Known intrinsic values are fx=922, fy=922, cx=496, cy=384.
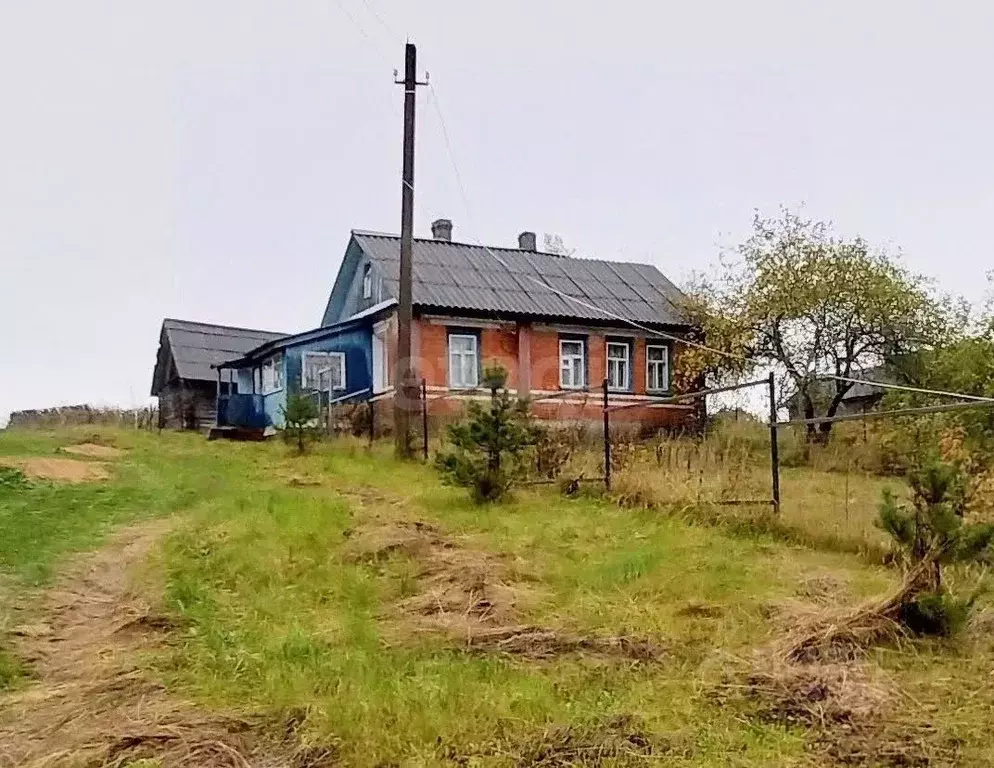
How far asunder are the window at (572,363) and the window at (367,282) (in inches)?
194

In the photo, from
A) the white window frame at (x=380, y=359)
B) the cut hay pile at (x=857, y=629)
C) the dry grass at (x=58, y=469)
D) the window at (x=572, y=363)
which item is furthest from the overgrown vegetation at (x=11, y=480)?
the window at (x=572, y=363)

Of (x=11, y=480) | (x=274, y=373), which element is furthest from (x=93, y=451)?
(x=274, y=373)

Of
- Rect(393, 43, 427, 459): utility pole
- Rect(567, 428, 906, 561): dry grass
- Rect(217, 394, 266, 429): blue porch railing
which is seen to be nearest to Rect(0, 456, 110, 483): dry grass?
Rect(393, 43, 427, 459): utility pole

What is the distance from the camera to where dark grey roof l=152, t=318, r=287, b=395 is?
103ft

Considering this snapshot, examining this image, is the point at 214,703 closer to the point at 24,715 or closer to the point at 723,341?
the point at 24,715

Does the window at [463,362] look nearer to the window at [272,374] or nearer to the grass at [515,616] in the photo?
the window at [272,374]

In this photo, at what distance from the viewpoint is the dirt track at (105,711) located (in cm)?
362

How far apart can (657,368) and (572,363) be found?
2.48 metres

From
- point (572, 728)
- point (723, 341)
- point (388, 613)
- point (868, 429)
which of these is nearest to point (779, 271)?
point (723, 341)

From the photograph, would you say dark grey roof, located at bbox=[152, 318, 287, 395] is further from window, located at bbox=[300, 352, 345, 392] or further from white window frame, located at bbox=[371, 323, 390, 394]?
white window frame, located at bbox=[371, 323, 390, 394]

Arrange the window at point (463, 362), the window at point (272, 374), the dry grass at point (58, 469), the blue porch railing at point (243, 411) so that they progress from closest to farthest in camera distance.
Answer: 1. the dry grass at point (58, 469)
2. the window at point (463, 362)
3. the window at point (272, 374)
4. the blue porch railing at point (243, 411)

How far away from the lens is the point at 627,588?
20.5ft

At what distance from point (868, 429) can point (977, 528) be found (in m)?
11.9

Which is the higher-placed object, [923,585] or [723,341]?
[723,341]
